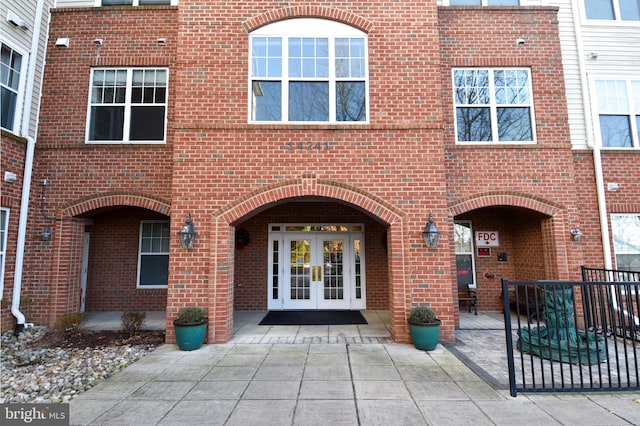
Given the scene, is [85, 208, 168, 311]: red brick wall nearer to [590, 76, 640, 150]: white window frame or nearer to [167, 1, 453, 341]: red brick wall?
[167, 1, 453, 341]: red brick wall

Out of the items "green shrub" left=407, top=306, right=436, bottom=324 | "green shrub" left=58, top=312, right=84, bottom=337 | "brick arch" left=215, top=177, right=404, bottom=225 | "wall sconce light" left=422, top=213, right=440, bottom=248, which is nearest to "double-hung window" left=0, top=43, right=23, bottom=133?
"green shrub" left=58, top=312, right=84, bottom=337

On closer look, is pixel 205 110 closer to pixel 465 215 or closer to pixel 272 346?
pixel 272 346

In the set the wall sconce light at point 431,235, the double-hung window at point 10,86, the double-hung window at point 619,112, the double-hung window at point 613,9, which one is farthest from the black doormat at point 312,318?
the double-hung window at point 613,9

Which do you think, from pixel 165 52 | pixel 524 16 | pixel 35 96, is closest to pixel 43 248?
pixel 35 96

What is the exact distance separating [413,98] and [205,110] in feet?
13.7

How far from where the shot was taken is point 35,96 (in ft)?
25.2

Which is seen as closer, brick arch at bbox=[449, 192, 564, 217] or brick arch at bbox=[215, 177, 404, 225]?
brick arch at bbox=[215, 177, 404, 225]

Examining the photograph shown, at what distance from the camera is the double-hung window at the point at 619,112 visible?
313 inches

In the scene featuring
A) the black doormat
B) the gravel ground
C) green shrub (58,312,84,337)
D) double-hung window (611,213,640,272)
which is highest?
double-hung window (611,213,640,272)

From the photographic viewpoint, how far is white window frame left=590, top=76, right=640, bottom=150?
7823 millimetres

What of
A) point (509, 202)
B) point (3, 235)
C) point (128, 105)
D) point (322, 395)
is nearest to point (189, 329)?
point (322, 395)

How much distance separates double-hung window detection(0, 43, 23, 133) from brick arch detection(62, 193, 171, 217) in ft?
6.66

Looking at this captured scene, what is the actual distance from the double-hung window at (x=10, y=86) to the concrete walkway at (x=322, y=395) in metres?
6.18

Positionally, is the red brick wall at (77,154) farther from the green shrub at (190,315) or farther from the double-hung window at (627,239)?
the double-hung window at (627,239)
